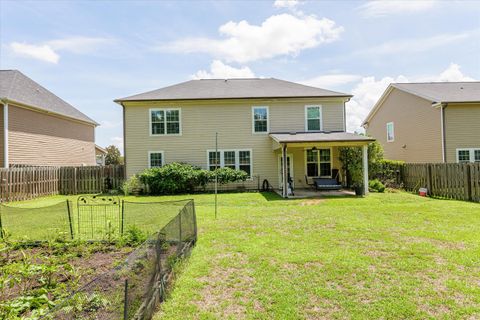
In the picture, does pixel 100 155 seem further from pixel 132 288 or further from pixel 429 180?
pixel 132 288

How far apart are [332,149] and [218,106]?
7.22m

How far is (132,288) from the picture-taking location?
2.77 m

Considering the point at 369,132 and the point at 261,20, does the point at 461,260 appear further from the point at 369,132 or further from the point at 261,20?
the point at 369,132

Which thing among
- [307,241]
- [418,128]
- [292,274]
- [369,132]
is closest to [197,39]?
[307,241]

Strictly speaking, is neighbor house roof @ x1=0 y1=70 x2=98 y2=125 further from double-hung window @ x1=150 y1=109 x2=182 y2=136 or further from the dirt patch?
the dirt patch

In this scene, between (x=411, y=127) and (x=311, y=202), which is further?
(x=411, y=127)

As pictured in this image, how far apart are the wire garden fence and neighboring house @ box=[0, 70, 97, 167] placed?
16.1m

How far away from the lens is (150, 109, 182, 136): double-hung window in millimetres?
16797

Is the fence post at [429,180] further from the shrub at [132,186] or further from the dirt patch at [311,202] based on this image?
the shrub at [132,186]

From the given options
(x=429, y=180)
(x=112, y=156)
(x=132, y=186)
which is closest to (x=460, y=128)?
(x=429, y=180)

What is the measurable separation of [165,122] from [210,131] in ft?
8.88

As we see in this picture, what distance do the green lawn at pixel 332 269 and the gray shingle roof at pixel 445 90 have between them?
448 inches

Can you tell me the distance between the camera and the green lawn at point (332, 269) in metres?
3.41

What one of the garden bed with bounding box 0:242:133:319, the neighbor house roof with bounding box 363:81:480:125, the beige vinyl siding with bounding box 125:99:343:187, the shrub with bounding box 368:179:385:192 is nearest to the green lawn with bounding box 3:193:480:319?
the garden bed with bounding box 0:242:133:319
